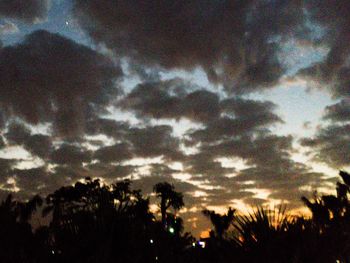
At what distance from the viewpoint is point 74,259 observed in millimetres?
9789

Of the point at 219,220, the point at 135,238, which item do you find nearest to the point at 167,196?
the point at 219,220

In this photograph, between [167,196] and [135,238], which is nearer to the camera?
[135,238]

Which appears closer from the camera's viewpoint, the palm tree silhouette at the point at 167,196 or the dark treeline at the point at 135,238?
the dark treeline at the point at 135,238

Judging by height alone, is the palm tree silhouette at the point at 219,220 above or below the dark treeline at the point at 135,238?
above

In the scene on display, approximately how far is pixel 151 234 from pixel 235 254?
2.38 metres

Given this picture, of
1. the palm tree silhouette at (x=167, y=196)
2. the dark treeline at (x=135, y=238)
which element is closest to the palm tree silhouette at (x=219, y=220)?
the palm tree silhouette at (x=167, y=196)

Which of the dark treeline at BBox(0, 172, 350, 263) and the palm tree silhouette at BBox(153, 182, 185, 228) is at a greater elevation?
the palm tree silhouette at BBox(153, 182, 185, 228)

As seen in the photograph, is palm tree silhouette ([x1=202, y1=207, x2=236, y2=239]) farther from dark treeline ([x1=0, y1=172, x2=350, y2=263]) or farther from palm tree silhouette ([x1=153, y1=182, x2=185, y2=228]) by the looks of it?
dark treeline ([x1=0, y1=172, x2=350, y2=263])

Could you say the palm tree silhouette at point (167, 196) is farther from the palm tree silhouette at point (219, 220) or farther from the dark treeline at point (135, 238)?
the dark treeline at point (135, 238)

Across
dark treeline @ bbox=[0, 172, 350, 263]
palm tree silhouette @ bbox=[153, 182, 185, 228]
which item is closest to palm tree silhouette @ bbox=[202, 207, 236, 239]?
palm tree silhouette @ bbox=[153, 182, 185, 228]

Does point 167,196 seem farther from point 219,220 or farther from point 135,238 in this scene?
point 135,238

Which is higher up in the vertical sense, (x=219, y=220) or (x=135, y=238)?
(x=219, y=220)

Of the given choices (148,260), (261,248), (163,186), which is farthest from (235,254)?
(163,186)

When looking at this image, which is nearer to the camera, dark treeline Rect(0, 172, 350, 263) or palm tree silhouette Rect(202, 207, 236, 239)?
dark treeline Rect(0, 172, 350, 263)
